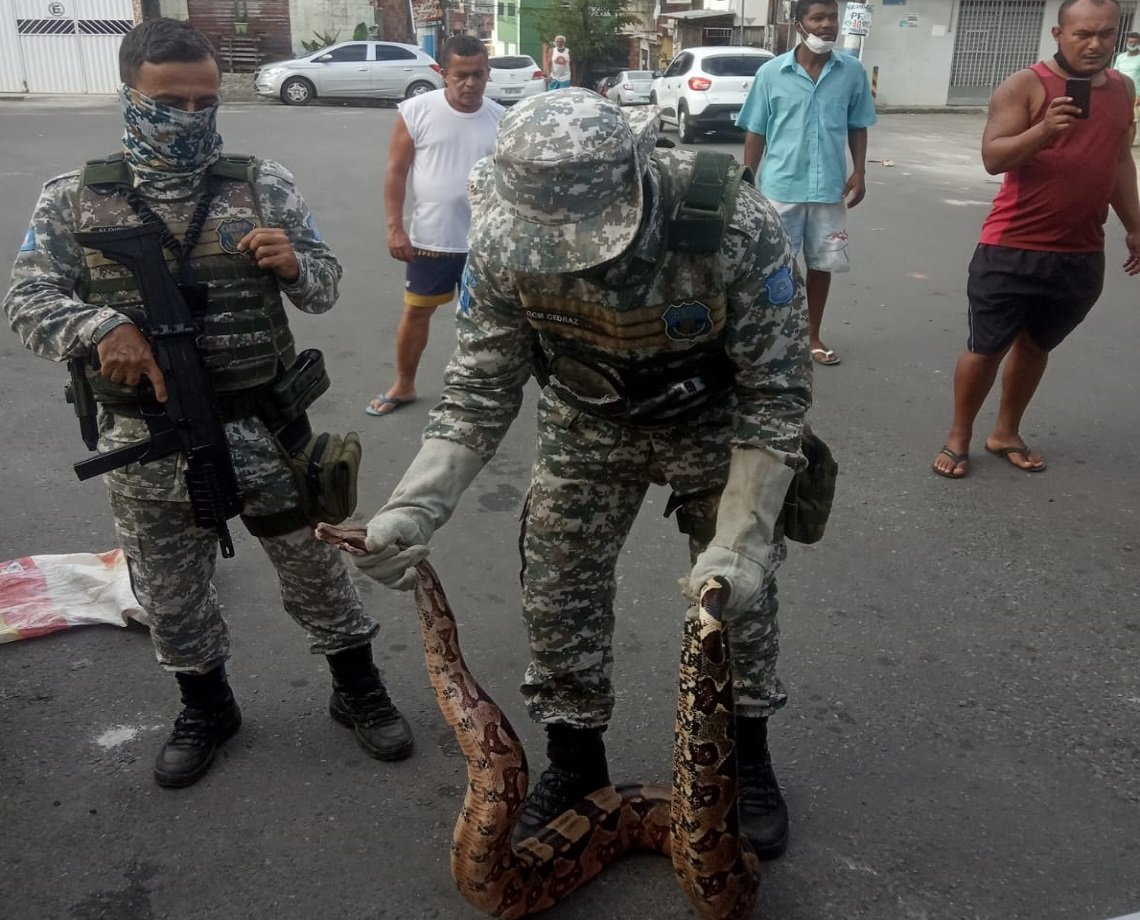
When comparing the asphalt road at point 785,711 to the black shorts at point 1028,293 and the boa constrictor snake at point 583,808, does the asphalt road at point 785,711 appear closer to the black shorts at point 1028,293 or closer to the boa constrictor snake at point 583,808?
the boa constrictor snake at point 583,808

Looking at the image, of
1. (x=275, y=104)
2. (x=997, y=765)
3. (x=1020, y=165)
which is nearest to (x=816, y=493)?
(x=997, y=765)

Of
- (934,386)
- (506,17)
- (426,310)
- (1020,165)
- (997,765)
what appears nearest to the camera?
(997,765)

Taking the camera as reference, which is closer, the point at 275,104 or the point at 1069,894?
the point at 1069,894

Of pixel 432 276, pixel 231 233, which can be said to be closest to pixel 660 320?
pixel 231 233

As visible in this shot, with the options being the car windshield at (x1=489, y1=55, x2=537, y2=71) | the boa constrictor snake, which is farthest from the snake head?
the car windshield at (x1=489, y1=55, x2=537, y2=71)

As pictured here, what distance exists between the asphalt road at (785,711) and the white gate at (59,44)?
88.5 ft

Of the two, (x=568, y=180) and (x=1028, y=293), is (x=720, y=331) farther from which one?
(x=1028, y=293)

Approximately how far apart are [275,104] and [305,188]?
14.1 m

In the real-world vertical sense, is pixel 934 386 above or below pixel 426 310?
below

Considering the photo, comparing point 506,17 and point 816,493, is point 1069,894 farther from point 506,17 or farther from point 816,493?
point 506,17

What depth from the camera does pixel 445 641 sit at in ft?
8.12

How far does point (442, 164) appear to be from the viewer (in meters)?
5.57

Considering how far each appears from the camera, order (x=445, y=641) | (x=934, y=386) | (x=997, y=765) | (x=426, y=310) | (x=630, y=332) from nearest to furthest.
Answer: (x=630, y=332) < (x=445, y=641) < (x=997, y=765) < (x=426, y=310) < (x=934, y=386)

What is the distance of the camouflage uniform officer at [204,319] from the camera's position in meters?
2.61
